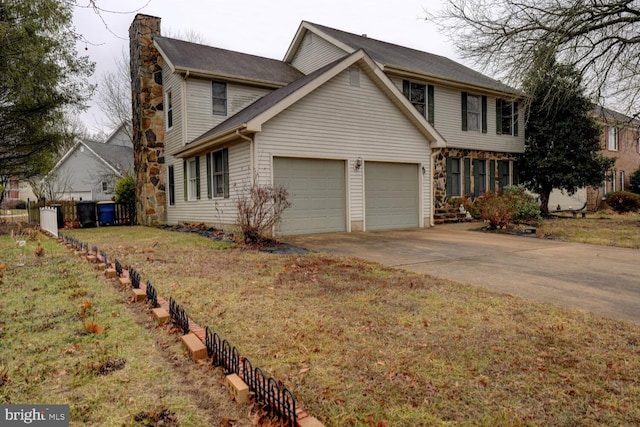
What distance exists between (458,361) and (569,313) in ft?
5.79

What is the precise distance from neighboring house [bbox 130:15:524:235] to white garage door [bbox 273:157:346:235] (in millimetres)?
30

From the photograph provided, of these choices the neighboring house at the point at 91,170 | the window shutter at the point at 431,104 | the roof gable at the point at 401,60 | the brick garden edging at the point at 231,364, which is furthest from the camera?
the neighboring house at the point at 91,170

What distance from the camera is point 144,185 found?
15484 mm

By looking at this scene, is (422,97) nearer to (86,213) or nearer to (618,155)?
(86,213)

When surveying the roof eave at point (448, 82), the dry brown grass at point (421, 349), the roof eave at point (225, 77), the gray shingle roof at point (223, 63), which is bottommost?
the dry brown grass at point (421, 349)

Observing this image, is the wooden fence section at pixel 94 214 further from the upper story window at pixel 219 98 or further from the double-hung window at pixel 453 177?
the double-hung window at pixel 453 177

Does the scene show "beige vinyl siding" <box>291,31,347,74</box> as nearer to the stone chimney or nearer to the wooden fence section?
the stone chimney

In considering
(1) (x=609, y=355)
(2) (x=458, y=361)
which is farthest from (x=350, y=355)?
(1) (x=609, y=355)

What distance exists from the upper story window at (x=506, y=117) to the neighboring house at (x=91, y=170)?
22.1 metres

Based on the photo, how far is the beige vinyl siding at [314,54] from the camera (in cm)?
1557

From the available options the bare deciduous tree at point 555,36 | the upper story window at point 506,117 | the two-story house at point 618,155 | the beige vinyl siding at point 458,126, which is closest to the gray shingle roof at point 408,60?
the beige vinyl siding at point 458,126

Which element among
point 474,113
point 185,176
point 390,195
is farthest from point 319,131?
point 474,113

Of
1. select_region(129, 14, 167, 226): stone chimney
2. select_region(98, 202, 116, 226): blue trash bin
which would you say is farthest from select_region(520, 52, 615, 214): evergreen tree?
select_region(98, 202, 116, 226): blue trash bin

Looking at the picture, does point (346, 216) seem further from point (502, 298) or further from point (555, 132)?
point (555, 132)
